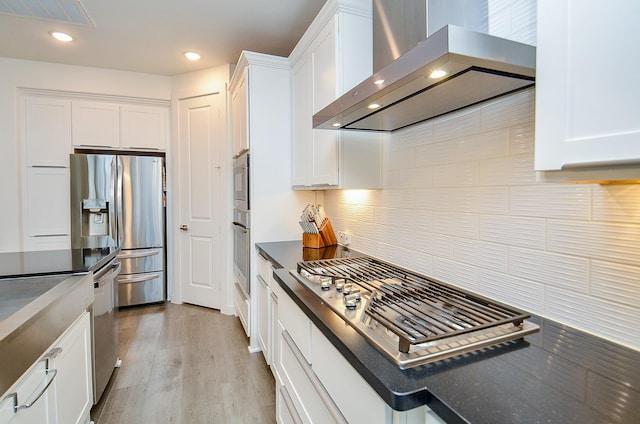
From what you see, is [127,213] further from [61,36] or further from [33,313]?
[33,313]

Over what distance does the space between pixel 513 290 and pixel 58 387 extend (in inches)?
73.5

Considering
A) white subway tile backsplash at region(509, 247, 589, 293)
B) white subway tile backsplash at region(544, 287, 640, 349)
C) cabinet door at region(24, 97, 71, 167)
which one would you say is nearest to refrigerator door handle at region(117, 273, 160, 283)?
cabinet door at region(24, 97, 71, 167)

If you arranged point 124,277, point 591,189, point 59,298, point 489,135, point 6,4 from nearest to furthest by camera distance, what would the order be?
→ 1. point 591,189
2. point 489,135
3. point 59,298
4. point 6,4
5. point 124,277

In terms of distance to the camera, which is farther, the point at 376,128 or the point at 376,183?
the point at 376,183

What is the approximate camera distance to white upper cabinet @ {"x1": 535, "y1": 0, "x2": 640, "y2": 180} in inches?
22.1

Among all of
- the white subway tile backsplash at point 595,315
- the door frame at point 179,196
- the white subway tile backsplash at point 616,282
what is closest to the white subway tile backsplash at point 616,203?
the white subway tile backsplash at point 616,282

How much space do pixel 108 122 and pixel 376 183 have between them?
338 centimetres

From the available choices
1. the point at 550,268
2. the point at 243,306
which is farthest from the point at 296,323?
the point at 243,306

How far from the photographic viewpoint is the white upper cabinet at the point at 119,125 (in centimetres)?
363

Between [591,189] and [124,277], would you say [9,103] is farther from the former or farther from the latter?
[591,189]

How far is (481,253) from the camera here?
128cm

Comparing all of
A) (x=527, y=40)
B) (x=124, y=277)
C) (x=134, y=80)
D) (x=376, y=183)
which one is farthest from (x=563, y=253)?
(x=134, y=80)

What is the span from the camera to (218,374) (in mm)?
2359

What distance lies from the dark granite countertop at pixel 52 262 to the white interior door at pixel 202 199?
1.49m
